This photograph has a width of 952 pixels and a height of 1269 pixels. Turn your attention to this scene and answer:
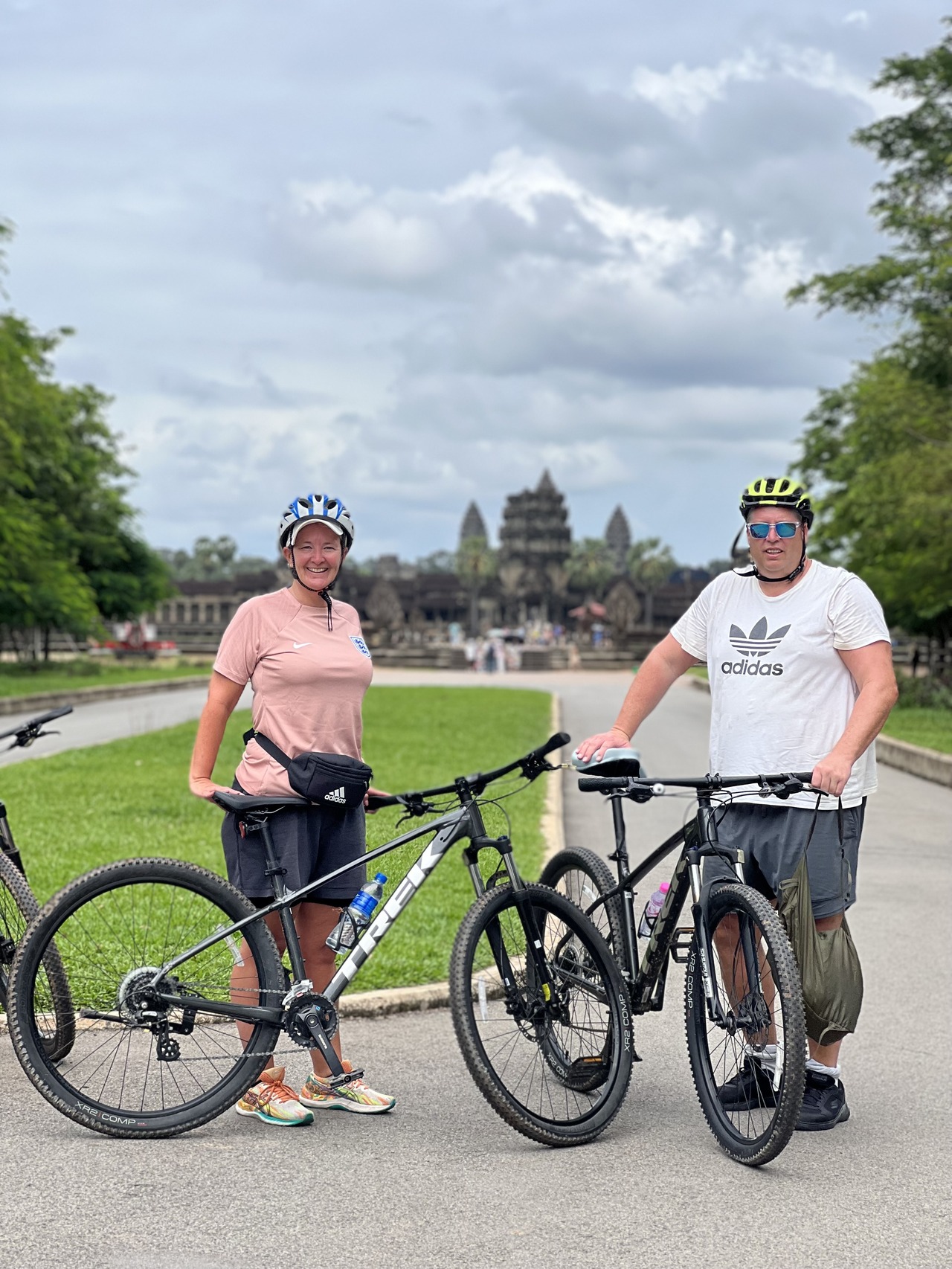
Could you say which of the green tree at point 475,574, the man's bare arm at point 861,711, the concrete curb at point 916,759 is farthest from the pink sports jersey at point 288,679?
the green tree at point 475,574

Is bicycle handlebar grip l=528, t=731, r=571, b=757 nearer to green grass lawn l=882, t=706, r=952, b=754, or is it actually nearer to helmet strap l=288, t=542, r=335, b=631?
helmet strap l=288, t=542, r=335, b=631

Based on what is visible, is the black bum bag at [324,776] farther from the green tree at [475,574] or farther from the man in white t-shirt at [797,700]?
the green tree at [475,574]

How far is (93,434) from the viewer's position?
54062mm

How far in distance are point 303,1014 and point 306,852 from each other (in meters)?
0.49

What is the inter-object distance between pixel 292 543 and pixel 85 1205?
2019 mm

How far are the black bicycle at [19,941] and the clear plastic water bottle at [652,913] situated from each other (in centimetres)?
180

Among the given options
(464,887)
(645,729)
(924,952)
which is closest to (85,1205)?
(924,952)

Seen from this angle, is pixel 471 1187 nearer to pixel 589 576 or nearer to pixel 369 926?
pixel 369 926

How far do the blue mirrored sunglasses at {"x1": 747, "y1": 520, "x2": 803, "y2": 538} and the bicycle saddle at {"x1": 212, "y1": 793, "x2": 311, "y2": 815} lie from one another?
64.8 inches

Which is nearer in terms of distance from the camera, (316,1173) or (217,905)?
(316,1173)

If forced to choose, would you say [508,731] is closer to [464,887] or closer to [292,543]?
[464,887]

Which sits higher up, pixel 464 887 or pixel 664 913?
pixel 664 913

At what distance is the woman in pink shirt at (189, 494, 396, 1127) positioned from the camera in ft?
16.0

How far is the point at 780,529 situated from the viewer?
492cm
